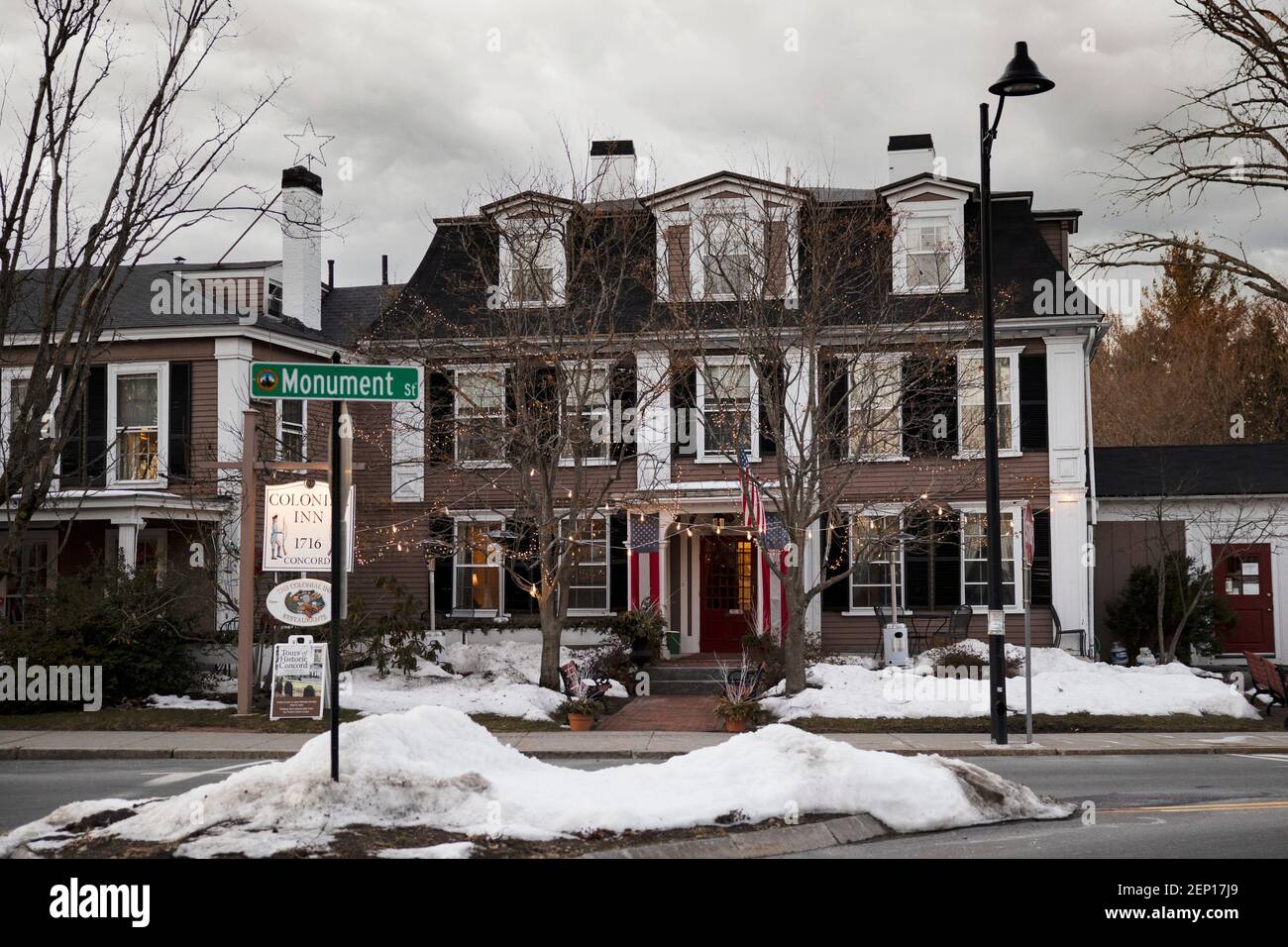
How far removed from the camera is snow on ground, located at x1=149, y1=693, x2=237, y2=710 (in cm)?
1861

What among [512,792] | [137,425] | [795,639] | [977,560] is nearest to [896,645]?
[977,560]

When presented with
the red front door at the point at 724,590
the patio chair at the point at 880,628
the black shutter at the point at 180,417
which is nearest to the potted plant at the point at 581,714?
the patio chair at the point at 880,628

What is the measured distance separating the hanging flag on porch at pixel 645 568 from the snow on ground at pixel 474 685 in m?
1.90

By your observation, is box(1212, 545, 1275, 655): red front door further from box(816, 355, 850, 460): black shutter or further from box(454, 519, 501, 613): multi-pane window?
box(454, 519, 501, 613): multi-pane window

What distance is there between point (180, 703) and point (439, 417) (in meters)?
7.20

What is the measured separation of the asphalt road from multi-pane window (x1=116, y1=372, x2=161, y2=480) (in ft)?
34.5

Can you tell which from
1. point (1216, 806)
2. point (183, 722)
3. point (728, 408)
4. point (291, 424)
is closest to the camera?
point (1216, 806)

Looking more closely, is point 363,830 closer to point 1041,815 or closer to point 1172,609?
point 1041,815

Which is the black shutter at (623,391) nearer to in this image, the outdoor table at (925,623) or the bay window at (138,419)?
the outdoor table at (925,623)

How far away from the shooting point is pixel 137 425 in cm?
2456

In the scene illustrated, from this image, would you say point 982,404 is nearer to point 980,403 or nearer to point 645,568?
point 980,403
